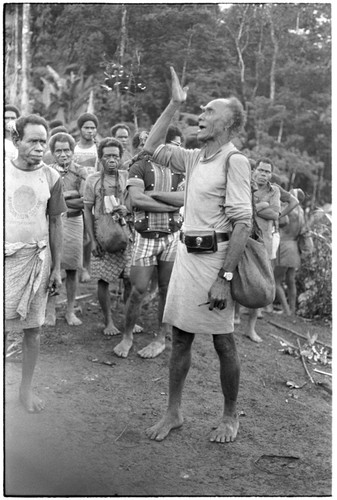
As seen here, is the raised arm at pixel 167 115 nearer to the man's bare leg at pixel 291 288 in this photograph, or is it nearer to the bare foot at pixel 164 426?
the bare foot at pixel 164 426

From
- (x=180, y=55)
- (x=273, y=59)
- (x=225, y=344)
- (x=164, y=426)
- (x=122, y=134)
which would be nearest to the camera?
(x=225, y=344)

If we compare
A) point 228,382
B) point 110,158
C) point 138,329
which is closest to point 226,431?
point 228,382

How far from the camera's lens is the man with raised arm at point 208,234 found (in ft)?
10.1

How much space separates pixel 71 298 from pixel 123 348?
0.86 meters

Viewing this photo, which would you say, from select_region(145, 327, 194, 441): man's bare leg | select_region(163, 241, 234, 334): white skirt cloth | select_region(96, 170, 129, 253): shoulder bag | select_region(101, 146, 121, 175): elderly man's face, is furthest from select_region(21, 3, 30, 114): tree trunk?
select_region(145, 327, 194, 441): man's bare leg

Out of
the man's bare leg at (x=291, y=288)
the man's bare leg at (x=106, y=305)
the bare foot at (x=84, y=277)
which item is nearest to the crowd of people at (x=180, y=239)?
the man's bare leg at (x=106, y=305)

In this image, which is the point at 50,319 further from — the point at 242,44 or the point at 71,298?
the point at 242,44

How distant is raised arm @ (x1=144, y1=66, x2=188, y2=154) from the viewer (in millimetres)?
3148

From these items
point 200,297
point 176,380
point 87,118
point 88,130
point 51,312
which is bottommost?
point 176,380

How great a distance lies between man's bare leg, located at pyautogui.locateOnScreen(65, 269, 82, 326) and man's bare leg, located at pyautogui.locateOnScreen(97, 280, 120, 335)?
29 cm

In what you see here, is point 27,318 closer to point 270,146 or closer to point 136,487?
point 136,487

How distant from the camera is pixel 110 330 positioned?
488 cm

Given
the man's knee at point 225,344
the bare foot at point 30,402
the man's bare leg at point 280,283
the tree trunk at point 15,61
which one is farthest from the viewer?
the man's bare leg at point 280,283

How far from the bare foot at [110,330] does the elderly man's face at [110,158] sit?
56.5 inches
